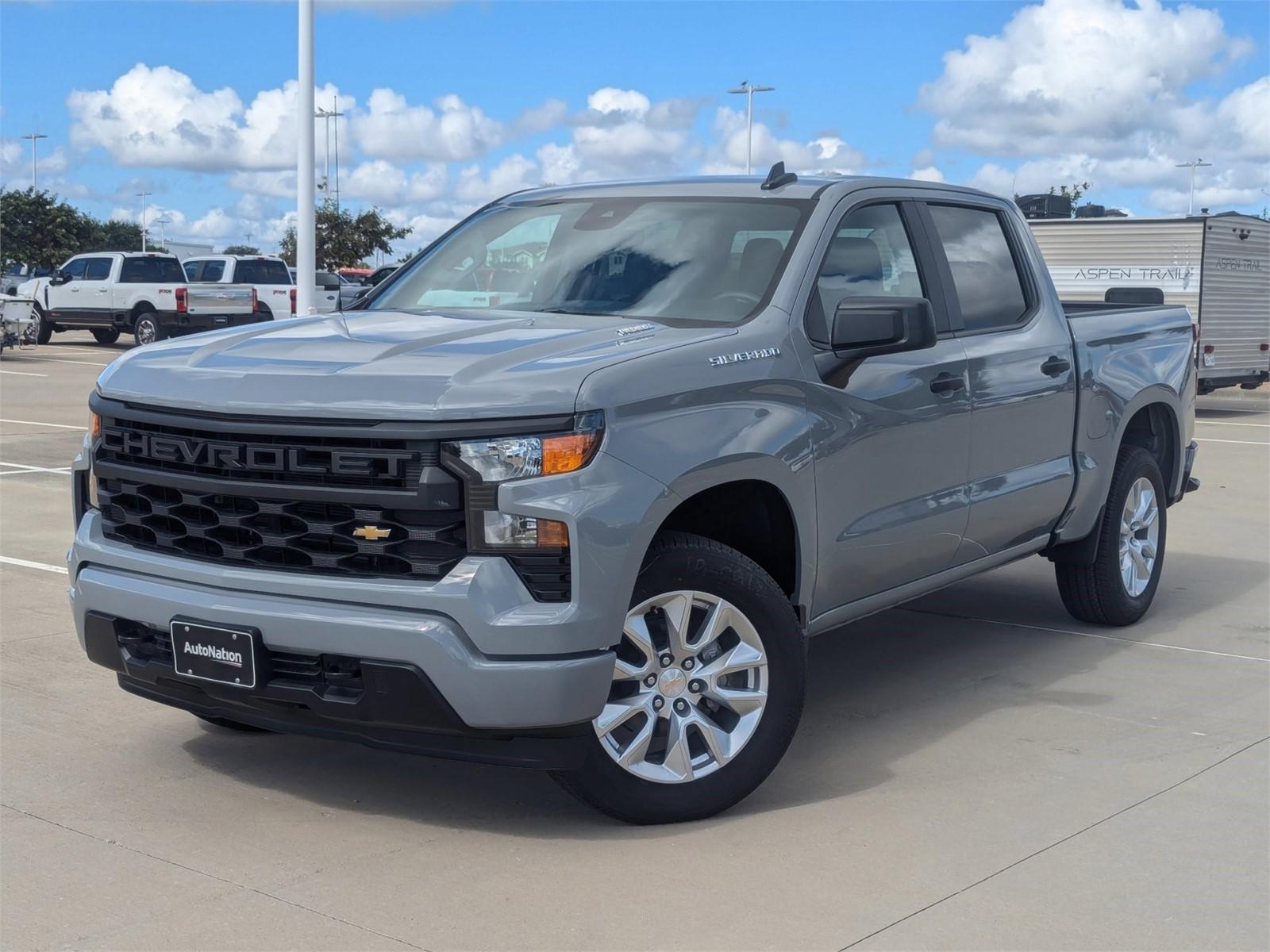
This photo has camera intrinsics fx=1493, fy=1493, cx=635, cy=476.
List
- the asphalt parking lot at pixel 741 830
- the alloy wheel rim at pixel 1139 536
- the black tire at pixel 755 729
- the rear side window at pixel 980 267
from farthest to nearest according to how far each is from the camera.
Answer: the alloy wheel rim at pixel 1139 536 < the rear side window at pixel 980 267 < the black tire at pixel 755 729 < the asphalt parking lot at pixel 741 830

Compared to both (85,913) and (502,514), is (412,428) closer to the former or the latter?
(502,514)

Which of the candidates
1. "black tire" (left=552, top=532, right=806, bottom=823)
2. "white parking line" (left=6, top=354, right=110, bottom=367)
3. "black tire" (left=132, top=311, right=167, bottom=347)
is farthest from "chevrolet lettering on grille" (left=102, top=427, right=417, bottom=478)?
"black tire" (left=132, top=311, right=167, bottom=347)

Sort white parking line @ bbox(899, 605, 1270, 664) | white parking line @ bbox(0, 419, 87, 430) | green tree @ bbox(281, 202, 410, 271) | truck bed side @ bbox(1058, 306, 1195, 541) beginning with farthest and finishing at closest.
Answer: green tree @ bbox(281, 202, 410, 271)
white parking line @ bbox(0, 419, 87, 430)
white parking line @ bbox(899, 605, 1270, 664)
truck bed side @ bbox(1058, 306, 1195, 541)

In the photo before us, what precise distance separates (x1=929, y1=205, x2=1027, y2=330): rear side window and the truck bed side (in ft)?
1.45

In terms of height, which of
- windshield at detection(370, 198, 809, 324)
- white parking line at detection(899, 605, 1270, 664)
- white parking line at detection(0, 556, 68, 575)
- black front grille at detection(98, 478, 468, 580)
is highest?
windshield at detection(370, 198, 809, 324)

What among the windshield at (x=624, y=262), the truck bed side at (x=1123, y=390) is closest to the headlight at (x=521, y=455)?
the windshield at (x=624, y=262)

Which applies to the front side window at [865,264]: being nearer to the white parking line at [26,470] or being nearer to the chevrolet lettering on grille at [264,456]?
the chevrolet lettering on grille at [264,456]

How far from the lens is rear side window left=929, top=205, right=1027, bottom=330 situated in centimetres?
588

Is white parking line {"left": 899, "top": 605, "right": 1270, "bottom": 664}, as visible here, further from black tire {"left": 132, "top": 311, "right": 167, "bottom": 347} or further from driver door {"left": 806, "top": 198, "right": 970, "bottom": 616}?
black tire {"left": 132, "top": 311, "right": 167, "bottom": 347}

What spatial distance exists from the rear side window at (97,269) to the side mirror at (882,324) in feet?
95.8

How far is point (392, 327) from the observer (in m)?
4.84

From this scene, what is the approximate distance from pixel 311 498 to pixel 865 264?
90.6 inches

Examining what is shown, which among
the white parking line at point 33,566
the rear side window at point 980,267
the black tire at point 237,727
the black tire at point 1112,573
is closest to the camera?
the black tire at point 237,727

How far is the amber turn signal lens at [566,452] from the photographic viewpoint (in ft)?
13.0
